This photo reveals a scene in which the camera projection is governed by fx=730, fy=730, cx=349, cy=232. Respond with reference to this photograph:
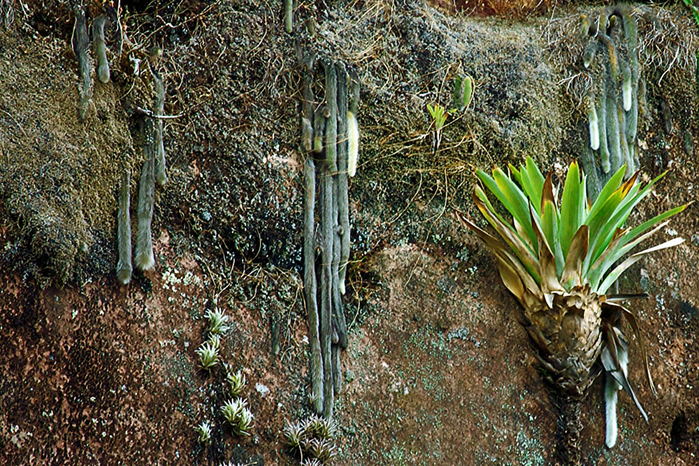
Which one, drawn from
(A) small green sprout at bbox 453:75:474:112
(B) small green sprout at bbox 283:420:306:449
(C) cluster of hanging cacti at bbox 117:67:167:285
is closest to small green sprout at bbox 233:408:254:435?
(B) small green sprout at bbox 283:420:306:449

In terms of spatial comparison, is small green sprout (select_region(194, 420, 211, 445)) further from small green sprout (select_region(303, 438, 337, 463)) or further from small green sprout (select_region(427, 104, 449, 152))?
small green sprout (select_region(427, 104, 449, 152))

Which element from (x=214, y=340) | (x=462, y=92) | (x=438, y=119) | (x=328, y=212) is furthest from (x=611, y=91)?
(x=214, y=340)

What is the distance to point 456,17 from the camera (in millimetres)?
3639

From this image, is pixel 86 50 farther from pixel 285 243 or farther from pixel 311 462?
pixel 311 462

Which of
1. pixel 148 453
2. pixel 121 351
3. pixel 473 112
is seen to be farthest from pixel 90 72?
pixel 473 112

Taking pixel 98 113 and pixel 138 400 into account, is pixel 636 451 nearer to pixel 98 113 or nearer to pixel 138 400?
pixel 138 400

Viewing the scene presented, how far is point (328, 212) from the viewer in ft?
9.87

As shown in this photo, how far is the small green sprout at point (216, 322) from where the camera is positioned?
2.68 m

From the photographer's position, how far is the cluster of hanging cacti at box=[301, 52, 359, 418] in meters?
2.84

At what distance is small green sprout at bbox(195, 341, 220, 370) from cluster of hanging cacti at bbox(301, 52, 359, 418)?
0.39 meters

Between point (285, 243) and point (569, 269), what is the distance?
1.15 m

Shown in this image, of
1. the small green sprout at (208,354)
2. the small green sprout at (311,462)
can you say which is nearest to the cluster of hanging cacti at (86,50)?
the small green sprout at (208,354)

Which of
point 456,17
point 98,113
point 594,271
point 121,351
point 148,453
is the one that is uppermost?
point 456,17

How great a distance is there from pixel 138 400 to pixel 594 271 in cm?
184
